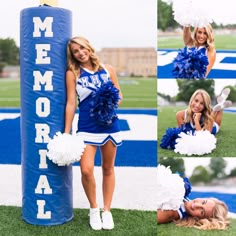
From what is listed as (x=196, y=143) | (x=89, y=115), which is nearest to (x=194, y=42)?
(x=196, y=143)

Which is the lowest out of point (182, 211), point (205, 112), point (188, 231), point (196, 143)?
point (188, 231)

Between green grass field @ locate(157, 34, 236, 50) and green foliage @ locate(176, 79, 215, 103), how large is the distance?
26cm

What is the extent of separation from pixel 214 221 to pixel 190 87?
3.13 feet

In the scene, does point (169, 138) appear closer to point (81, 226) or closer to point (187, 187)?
point (187, 187)

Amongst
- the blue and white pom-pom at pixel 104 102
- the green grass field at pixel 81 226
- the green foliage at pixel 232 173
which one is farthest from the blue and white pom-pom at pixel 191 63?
the green grass field at pixel 81 226

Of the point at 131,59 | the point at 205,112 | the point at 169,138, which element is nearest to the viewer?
the point at 205,112

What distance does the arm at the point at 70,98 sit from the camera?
2.65 metres

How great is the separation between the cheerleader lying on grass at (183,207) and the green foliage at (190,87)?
575 mm

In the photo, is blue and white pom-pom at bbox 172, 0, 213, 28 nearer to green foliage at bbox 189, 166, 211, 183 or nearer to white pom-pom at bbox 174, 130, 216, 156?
white pom-pom at bbox 174, 130, 216, 156

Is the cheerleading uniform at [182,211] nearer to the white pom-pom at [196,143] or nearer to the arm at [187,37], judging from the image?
the white pom-pom at [196,143]

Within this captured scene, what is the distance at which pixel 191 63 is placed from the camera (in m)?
2.64

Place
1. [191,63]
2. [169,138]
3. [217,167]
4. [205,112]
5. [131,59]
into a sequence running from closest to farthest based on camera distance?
[191,63] < [217,167] < [205,112] < [169,138] < [131,59]

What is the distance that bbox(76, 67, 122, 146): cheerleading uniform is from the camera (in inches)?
103

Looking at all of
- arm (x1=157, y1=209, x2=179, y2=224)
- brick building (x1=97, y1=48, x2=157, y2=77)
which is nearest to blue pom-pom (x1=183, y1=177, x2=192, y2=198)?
arm (x1=157, y1=209, x2=179, y2=224)
